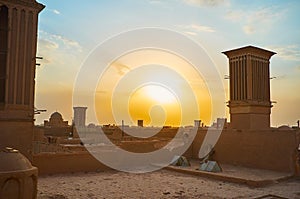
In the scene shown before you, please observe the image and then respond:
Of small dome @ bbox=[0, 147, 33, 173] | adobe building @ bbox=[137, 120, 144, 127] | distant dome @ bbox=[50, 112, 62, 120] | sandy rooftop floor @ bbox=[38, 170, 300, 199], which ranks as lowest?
sandy rooftop floor @ bbox=[38, 170, 300, 199]

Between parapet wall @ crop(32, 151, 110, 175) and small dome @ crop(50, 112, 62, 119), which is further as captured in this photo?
small dome @ crop(50, 112, 62, 119)

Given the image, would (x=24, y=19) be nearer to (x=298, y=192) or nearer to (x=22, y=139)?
(x=22, y=139)

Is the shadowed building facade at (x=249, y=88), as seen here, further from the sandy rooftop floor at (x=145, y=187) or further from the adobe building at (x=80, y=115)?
the adobe building at (x=80, y=115)

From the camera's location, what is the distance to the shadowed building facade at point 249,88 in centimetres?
2092

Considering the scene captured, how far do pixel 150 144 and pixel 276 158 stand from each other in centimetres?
712

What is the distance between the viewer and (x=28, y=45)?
13188 millimetres

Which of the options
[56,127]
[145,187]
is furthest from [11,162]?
[56,127]

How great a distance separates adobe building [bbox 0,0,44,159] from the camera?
12.6 m

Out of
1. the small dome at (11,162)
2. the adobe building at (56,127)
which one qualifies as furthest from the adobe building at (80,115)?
the small dome at (11,162)

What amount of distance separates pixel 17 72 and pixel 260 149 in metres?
12.6

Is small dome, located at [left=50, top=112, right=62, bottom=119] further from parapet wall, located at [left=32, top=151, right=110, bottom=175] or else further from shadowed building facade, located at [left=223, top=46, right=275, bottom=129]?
shadowed building facade, located at [left=223, top=46, right=275, bottom=129]

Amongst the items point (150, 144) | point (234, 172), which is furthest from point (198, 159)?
point (234, 172)

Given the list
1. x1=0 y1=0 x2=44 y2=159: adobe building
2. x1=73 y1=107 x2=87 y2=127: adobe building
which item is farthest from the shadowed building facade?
x1=73 y1=107 x2=87 y2=127: adobe building

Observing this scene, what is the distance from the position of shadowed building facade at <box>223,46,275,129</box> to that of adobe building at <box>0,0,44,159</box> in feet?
44.7
